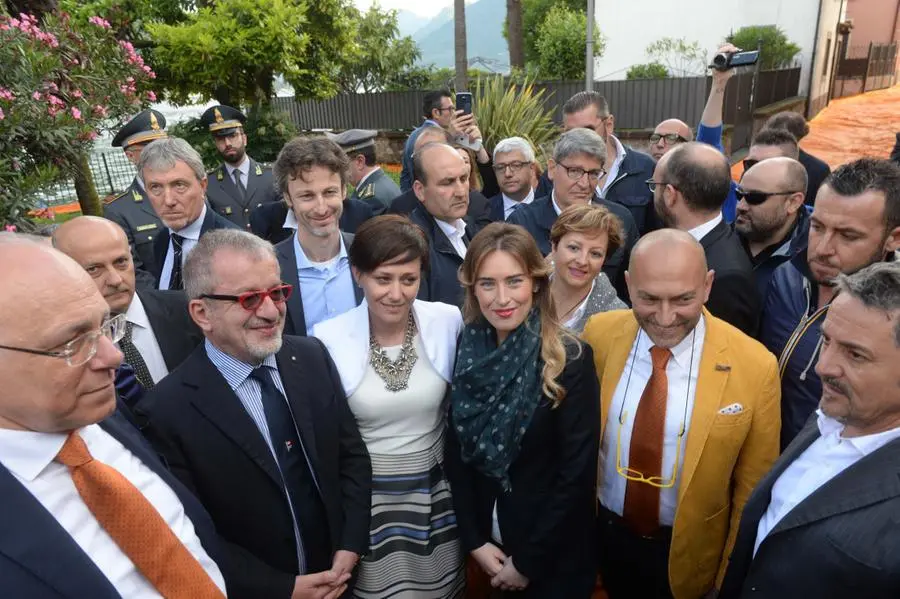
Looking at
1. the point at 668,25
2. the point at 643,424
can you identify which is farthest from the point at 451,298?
the point at 668,25

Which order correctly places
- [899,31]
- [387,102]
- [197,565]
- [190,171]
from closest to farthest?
[197,565] → [190,171] → [387,102] → [899,31]

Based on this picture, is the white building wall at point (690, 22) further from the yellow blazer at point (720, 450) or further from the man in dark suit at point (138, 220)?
the yellow blazer at point (720, 450)

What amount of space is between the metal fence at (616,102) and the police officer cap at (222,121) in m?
6.74

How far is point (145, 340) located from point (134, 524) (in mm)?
1256

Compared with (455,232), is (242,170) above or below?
above

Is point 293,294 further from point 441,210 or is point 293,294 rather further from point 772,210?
point 772,210

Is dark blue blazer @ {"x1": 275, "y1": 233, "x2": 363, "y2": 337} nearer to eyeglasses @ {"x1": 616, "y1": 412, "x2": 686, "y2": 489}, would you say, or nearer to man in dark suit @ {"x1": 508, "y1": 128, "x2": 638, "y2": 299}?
man in dark suit @ {"x1": 508, "y1": 128, "x2": 638, "y2": 299}

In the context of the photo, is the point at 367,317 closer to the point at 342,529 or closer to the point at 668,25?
the point at 342,529

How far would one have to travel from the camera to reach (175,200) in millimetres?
3396

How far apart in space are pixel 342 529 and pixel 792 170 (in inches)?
121

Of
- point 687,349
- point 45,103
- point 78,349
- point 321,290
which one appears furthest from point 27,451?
point 45,103

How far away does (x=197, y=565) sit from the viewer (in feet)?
5.53

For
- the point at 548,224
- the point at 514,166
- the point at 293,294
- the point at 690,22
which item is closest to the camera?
the point at 293,294

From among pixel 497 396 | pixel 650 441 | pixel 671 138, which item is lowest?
pixel 650 441
